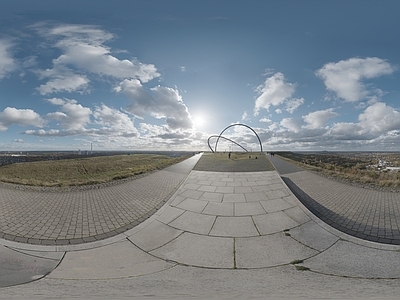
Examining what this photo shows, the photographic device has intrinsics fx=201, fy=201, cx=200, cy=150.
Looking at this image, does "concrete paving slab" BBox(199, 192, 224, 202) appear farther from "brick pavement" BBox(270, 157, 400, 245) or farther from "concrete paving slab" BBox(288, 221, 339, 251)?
"brick pavement" BBox(270, 157, 400, 245)

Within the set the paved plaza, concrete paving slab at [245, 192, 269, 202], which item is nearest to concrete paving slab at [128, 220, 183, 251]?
the paved plaza

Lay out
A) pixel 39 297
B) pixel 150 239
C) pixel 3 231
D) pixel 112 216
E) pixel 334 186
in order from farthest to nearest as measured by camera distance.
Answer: pixel 334 186 → pixel 112 216 → pixel 3 231 → pixel 150 239 → pixel 39 297

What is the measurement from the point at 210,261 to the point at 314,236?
2672 mm

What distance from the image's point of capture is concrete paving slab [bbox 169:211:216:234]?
Answer: 510 centimetres

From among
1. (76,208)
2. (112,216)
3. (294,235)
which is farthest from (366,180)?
(76,208)

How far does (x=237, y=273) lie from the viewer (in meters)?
3.51

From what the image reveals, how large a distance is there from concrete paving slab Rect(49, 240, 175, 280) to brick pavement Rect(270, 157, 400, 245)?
486 cm

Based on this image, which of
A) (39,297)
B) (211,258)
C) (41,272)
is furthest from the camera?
(211,258)

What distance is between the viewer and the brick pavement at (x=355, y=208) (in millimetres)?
5074

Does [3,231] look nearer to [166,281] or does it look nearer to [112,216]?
[112,216]

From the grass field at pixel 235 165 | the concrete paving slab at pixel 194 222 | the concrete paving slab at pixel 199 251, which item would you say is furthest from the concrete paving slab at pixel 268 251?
the grass field at pixel 235 165

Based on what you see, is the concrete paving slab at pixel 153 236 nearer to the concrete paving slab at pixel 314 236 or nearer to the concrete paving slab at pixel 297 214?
the concrete paving slab at pixel 314 236

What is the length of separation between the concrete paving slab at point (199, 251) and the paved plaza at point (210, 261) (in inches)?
0.8

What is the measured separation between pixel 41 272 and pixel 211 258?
3077 millimetres
